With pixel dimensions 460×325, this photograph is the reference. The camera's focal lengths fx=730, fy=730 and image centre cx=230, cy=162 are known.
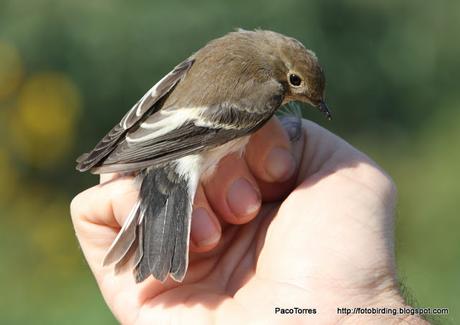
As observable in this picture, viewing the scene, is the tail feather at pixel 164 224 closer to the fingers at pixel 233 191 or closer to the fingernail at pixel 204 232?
the fingernail at pixel 204 232

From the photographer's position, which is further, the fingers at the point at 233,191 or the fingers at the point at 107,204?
the fingers at the point at 233,191

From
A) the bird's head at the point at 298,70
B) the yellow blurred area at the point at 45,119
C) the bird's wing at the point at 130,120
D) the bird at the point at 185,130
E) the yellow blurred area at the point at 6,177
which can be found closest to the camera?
the bird at the point at 185,130

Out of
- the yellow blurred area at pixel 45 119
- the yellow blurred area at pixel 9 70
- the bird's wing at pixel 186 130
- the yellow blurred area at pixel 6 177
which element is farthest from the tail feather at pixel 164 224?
the yellow blurred area at pixel 9 70

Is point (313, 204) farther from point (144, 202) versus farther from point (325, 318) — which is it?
point (144, 202)

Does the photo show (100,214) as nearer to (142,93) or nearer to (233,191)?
(233,191)

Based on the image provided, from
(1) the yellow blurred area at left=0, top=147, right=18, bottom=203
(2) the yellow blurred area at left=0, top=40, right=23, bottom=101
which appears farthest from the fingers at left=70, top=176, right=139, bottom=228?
(2) the yellow blurred area at left=0, top=40, right=23, bottom=101

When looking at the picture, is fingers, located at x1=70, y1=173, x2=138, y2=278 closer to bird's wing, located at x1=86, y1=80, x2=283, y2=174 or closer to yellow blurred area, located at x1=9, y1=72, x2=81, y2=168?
bird's wing, located at x1=86, y1=80, x2=283, y2=174

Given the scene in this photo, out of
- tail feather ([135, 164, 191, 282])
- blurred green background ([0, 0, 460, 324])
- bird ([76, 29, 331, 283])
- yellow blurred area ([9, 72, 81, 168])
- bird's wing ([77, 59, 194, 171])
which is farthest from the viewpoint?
yellow blurred area ([9, 72, 81, 168])

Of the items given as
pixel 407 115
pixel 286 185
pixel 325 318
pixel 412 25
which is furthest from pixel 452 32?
pixel 325 318
